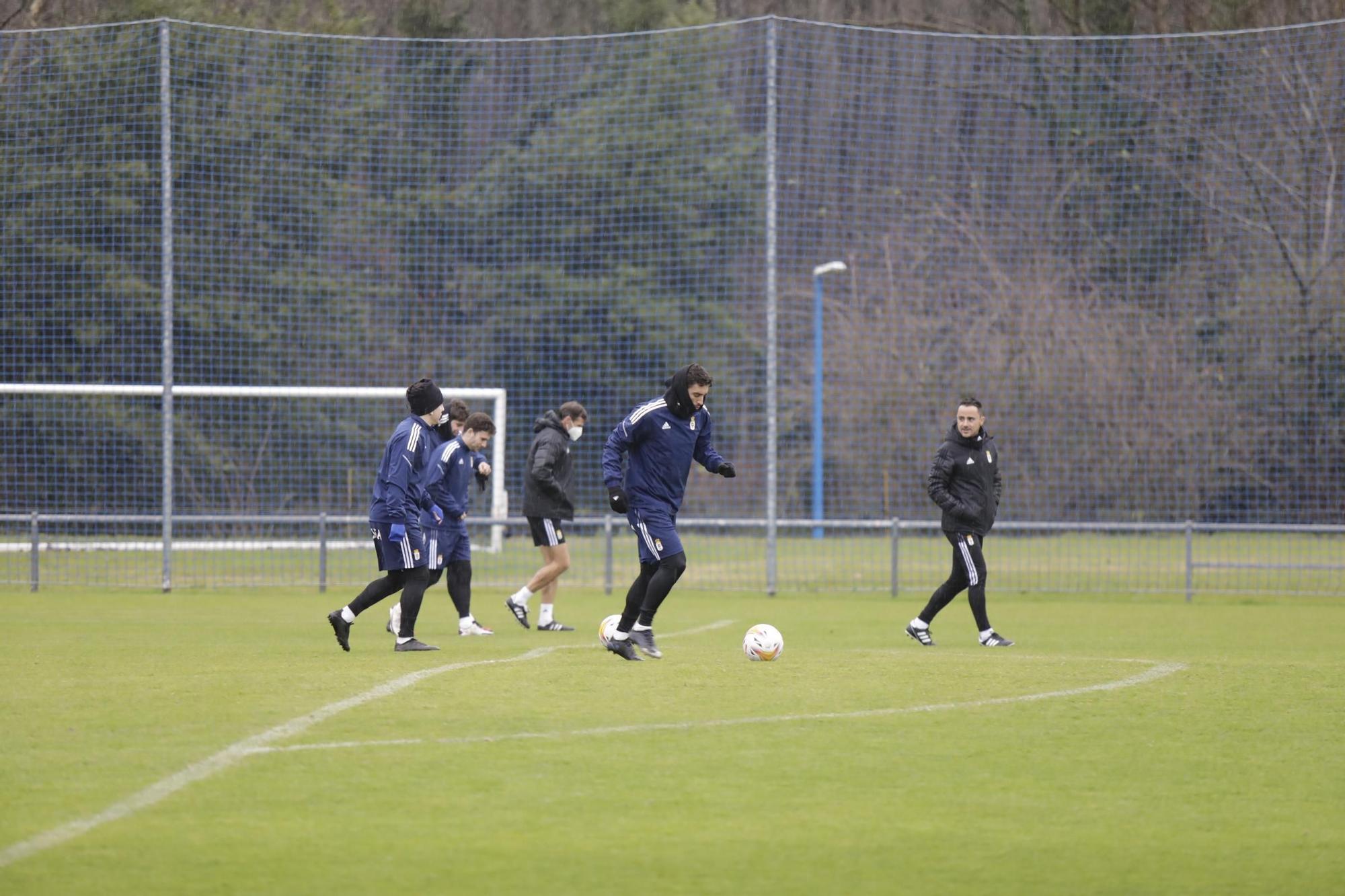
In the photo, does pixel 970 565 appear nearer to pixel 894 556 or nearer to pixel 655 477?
pixel 655 477

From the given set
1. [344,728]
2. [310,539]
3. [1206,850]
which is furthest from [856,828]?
[310,539]

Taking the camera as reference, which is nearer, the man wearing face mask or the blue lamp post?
the man wearing face mask

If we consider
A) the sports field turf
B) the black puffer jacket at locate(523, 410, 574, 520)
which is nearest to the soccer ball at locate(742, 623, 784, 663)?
the sports field turf

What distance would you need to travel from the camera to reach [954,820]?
633 cm

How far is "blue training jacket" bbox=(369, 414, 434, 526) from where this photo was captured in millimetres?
11508

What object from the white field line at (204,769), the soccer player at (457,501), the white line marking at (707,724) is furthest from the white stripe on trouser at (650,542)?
the soccer player at (457,501)

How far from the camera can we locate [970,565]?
12984 millimetres

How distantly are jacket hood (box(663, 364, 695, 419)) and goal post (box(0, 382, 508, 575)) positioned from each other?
9036 mm

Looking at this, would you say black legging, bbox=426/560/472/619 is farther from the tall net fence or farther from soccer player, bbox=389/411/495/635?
the tall net fence

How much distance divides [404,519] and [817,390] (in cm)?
1735

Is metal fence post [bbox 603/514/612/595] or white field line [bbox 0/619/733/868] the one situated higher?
white field line [bbox 0/619/733/868]

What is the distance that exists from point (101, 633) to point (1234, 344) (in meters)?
16.7

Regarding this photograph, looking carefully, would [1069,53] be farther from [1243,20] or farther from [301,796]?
[301,796]

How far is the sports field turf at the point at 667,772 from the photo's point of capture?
18.3 feet
